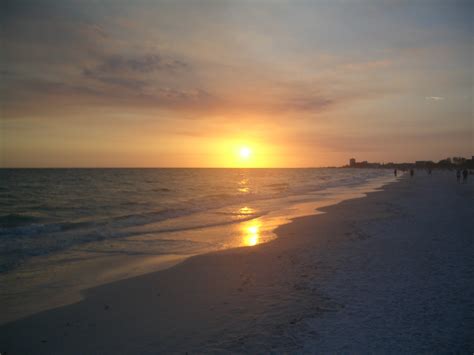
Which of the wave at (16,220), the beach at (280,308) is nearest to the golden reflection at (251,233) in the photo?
the beach at (280,308)

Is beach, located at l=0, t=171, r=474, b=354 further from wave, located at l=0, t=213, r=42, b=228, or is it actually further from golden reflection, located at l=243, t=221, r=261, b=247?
wave, located at l=0, t=213, r=42, b=228

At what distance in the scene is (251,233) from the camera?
1738 centimetres

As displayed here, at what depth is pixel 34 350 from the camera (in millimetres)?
5902

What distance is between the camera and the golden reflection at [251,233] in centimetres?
1486

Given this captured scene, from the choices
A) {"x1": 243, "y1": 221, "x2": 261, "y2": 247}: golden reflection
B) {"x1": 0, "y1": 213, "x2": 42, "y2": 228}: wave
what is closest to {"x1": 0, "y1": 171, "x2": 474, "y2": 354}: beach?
{"x1": 243, "y1": 221, "x2": 261, "y2": 247}: golden reflection

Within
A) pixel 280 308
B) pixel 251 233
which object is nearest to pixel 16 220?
pixel 251 233

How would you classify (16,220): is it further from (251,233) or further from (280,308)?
(280,308)

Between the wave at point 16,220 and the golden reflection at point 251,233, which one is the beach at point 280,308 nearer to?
the golden reflection at point 251,233

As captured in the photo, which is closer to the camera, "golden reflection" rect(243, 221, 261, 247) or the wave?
"golden reflection" rect(243, 221, 261, 247)

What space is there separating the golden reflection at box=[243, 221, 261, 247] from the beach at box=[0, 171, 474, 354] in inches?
104

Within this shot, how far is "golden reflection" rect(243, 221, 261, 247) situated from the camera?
14863mm

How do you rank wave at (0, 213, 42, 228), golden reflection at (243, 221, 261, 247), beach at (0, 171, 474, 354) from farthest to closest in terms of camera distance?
1. wave at (0, 213, 42, 228)
2. golden reflection at (243, 221, 261, 247)
3. beach at (0, 171, 474, 354)

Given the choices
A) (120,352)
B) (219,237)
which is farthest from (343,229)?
(120,352)

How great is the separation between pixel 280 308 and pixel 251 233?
405 inches
